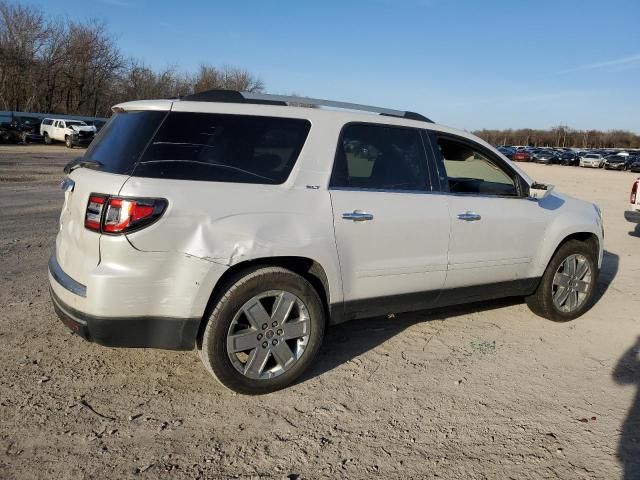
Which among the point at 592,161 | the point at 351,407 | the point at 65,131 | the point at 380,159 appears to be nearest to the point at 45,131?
the point at 65,131

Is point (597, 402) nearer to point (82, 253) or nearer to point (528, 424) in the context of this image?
point (528, 424)

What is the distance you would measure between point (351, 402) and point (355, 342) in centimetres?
98

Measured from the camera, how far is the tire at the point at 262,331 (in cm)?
319

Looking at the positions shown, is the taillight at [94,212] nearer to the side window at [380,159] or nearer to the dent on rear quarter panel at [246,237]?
the dent on rear quarter panel at [246,237]

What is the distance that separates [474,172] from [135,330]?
3239 millimetres

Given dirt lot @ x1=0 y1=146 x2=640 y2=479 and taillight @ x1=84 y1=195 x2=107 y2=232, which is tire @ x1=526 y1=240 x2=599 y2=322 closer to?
dirt lot @ x1=0 y1=146 x2=640 y2=479

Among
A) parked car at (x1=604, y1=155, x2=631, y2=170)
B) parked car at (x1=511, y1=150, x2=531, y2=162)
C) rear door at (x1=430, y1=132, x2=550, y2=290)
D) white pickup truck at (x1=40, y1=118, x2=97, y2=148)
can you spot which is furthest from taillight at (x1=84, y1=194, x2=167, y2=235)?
parked car at (x1=511, y1=150, x2=531, y2=162)

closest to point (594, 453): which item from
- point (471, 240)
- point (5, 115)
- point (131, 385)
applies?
point (471, 240)

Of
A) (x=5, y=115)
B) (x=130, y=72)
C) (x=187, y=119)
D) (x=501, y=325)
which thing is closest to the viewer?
(x=187, y=119)

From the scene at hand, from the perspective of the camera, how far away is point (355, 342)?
4352 millimetres

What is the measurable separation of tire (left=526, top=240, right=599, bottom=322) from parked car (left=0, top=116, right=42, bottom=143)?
3952cm

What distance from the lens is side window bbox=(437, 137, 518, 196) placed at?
4387mm

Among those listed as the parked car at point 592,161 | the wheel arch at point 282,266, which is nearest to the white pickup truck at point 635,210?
the wheel arch at point 282,266

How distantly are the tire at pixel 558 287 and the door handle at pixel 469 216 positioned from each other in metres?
1.17
